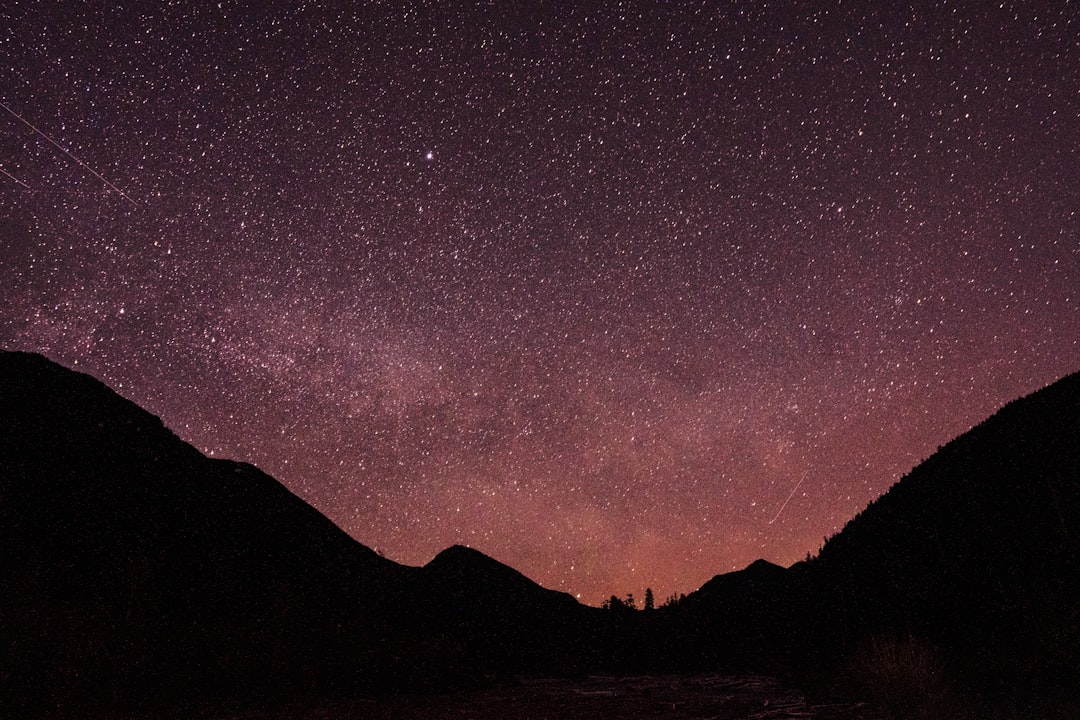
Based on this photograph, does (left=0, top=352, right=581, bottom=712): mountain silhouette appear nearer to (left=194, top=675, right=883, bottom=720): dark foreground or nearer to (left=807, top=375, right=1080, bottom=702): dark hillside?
(left=194, top=675, right=883, bottom=720): dark foreground

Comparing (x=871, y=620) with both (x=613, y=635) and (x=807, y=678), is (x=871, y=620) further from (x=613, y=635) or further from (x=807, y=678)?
(x=613, y=635)

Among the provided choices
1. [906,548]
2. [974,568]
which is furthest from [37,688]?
[906,548]

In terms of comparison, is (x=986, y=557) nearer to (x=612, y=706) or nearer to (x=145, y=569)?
(x=612, y=706)

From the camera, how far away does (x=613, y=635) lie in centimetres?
12862

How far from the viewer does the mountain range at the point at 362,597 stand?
125 ft

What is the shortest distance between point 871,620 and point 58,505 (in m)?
85.5

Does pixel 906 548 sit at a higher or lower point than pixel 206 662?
higher

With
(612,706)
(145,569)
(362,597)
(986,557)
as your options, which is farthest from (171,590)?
(986,557)

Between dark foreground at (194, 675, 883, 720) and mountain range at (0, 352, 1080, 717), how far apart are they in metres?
4.22

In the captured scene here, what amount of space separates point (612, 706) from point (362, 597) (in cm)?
4961

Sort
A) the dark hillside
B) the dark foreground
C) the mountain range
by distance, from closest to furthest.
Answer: the dark foreground
the dark hillside
the mountain range

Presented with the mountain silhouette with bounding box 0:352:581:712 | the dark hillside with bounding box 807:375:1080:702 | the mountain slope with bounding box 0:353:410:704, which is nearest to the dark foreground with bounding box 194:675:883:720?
the dark hillside with bounding box 807:375:1080:702

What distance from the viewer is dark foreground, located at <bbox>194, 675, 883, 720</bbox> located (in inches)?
1298

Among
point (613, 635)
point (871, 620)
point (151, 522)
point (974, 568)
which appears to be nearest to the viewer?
point (974, 568)
